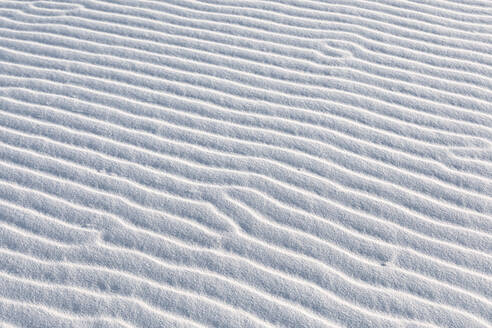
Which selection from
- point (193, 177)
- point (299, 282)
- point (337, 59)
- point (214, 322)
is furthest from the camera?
point (337, 59)

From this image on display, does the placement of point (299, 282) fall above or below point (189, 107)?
below

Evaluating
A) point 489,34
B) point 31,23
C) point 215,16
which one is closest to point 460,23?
point 489,34

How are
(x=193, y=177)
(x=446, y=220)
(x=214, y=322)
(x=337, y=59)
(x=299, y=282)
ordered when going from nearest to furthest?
(x=214, y=322) → (x=299, y=282) → (x=446, y=220) → (x=193, y=177) → (x=337, y=59)

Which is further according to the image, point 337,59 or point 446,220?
point 337,59

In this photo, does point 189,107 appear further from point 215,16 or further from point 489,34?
point 489,34

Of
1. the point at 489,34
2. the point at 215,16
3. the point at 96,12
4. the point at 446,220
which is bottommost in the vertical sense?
the point at 446,220

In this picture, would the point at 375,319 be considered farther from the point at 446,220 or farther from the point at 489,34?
the point at 489,34

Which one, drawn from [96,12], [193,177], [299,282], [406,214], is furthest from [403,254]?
[96,12]
